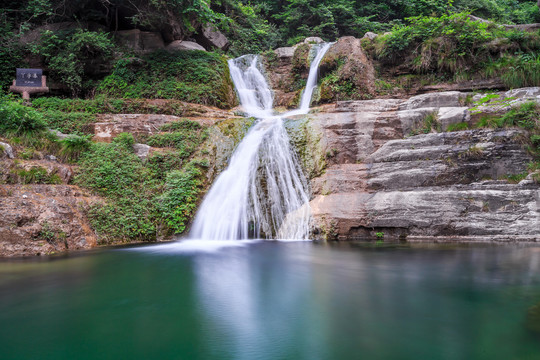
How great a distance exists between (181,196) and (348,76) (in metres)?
8.17

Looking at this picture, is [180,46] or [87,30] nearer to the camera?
[87,30]

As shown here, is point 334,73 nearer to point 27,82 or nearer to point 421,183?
point 421,183

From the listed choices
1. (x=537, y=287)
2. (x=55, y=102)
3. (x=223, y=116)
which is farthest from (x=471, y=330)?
(x=55, y=102)

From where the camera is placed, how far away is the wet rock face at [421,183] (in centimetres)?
702

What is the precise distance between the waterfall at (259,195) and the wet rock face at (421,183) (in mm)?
499

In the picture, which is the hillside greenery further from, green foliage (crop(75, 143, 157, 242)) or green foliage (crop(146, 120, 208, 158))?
green foliage (crop(75, 143, 157, 242))

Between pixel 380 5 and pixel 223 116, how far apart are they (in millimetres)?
14793

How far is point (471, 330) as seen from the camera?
120 inches

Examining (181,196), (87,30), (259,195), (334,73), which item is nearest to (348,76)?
(334,73)

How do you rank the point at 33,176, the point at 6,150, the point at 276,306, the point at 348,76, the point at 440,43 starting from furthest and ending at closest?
the point at 348,76 → the point at 440,43 → the point at 6,150 → the point at 33,176 → the point at 276,306

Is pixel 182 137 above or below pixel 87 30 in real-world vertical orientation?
below

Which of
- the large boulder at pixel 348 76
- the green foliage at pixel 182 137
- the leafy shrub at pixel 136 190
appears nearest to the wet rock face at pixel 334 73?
the large boulder at pixel 348 76

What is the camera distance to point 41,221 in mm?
6707

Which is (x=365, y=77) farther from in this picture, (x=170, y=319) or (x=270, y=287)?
(x=170, y=319)
